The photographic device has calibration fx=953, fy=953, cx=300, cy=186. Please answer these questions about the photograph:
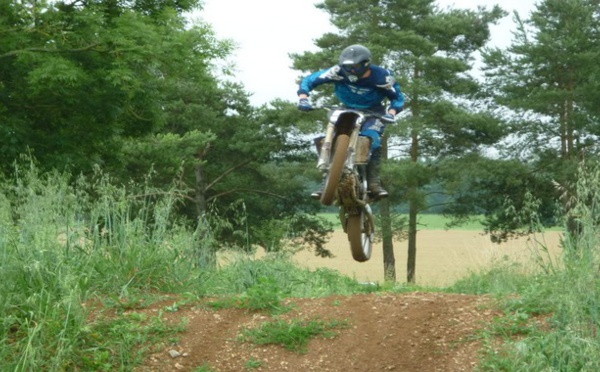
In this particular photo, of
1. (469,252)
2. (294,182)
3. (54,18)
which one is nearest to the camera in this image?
(469,252)

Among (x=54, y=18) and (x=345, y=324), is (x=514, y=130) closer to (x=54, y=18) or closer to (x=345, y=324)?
(x=54, y=18)

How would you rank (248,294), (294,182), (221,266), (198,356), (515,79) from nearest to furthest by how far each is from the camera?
1. (198,356)
2. (248,294)
3. (221,266)
4. (515,79)
5. (294,182)

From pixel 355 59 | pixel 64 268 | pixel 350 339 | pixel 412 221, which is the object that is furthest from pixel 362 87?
pixel 412 221

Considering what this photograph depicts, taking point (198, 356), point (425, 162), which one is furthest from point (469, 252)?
point (425, 162)

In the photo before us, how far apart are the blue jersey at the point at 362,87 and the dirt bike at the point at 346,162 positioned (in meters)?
0.16

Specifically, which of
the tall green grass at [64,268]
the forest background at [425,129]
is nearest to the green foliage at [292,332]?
the tall green grass at [64,268]

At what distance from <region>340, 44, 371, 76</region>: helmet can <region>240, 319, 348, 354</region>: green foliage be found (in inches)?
119

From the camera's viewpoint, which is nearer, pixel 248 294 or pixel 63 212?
pixel 248 294

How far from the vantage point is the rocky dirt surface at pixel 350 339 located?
610cm

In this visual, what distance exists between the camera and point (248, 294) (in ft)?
23.0

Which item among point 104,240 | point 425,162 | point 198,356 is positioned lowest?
point 198,356

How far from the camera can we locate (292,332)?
251 inches

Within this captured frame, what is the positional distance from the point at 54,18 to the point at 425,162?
1617 centimetres

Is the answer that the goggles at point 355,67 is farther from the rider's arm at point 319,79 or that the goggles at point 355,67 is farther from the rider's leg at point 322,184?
the rider's leg at point 322,184
